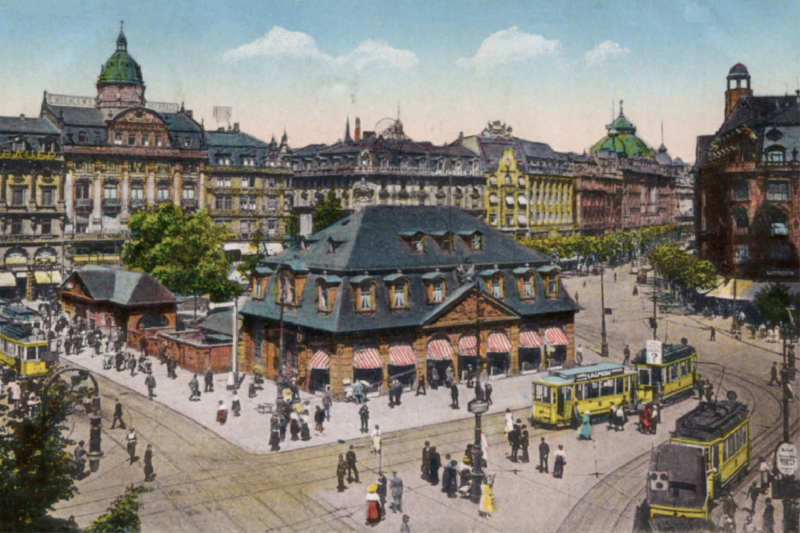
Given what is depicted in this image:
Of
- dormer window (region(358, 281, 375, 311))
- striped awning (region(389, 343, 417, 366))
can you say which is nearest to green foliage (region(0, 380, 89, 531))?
dormer window (region(358, 281, 375, 311))

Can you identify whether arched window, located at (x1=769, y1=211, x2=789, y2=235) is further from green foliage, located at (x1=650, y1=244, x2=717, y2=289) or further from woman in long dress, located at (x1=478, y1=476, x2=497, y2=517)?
woman in long dress, located at (x1=478, y1=476, x2=497, y2=517)

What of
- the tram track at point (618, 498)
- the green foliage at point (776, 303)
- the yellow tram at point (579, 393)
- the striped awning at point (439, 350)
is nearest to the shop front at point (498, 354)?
the striped awning at point (439, 350)

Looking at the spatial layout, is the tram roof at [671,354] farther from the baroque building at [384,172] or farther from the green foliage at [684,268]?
the baroque building at [384,172]

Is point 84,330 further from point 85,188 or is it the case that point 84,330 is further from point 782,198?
point 782,198

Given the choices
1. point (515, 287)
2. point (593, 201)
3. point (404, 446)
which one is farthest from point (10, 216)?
point (593, 201)

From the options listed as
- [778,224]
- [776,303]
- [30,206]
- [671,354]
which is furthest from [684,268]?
[30,206]
